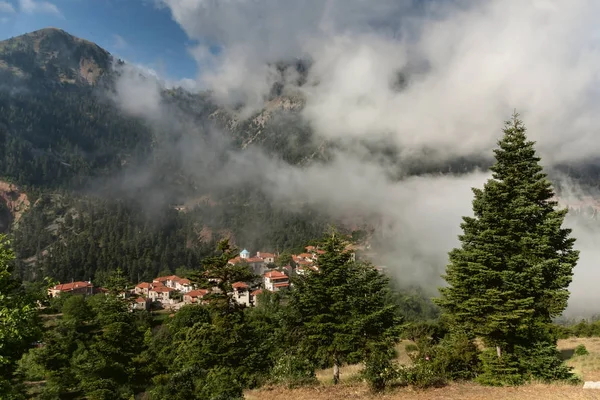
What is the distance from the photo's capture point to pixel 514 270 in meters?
18.0

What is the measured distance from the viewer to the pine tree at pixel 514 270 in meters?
16.8

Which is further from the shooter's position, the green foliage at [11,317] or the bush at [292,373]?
the bush at [292,373]

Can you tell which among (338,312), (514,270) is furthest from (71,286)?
(514,270)

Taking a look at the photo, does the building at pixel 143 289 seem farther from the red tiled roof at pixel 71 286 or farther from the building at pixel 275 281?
the building at pixel 275 281

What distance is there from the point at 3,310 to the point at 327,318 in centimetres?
1577

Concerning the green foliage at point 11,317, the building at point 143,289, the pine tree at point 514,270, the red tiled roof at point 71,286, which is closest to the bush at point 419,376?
the pine tree at point 514,270

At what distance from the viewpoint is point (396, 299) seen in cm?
9850

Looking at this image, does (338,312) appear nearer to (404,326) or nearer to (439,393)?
(404,326)

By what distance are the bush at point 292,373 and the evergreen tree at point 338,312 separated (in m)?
3.13

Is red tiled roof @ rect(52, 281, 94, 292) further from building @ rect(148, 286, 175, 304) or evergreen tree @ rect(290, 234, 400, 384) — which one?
evergreen tree @ rect(290, 234, 400, 384)

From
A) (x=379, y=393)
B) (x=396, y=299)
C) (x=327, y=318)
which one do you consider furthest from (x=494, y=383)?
(x=396, y=299)

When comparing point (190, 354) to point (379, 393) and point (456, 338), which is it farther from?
point (456, 338)

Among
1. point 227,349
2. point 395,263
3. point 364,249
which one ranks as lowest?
point 227,349

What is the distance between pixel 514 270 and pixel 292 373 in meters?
12.5
